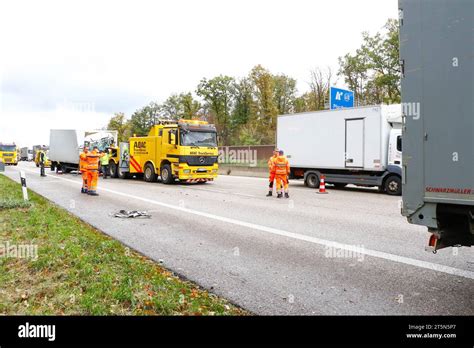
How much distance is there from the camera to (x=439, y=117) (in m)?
3.56

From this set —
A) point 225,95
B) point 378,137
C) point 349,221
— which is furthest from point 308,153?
point 225,95

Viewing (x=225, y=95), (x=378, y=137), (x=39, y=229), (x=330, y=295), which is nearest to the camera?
(x=330, y=295)

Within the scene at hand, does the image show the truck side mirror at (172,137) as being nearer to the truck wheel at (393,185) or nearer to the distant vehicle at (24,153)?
the truck wheel at (393,185)

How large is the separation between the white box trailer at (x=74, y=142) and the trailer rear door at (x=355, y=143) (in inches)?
653

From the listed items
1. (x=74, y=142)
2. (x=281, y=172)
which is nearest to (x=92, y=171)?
(x=281, y=172)

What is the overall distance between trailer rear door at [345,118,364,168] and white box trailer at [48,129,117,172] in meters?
16.6

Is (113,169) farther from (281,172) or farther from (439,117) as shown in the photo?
(439,117)

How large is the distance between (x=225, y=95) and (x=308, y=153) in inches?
1619

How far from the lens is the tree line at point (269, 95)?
34.9m

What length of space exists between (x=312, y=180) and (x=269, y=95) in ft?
99.7

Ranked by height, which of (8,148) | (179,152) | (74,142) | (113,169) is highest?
(8,148)

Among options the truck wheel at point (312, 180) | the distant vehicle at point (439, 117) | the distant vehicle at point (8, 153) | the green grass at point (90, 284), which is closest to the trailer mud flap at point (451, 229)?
the distant vehicle at point (439, 117)

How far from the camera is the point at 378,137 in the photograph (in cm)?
1398

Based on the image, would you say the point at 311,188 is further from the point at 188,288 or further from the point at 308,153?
the point at 188,288
